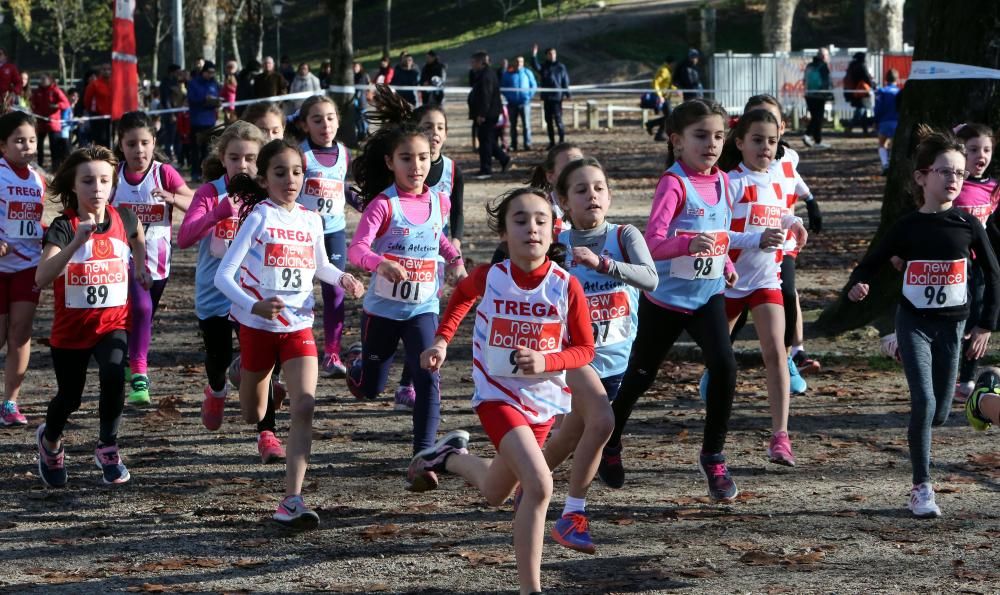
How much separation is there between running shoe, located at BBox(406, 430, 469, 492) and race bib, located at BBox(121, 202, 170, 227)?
12.9 ft

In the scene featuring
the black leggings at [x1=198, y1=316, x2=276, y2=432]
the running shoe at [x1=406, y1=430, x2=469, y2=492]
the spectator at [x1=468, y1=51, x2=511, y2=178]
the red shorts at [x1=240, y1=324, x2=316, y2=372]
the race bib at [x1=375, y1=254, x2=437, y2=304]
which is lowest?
the running shoe at [x1=406, y1=430, x2=469, y2=492]

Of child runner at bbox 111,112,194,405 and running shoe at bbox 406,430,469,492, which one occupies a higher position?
child runner at bbox 111,112,194,405

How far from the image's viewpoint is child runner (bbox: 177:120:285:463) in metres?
8.74

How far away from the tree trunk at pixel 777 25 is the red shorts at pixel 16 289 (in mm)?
35072

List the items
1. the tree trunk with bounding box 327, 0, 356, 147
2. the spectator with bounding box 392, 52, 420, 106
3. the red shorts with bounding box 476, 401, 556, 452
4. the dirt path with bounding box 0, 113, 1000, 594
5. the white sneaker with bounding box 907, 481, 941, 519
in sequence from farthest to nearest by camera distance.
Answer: the spectator with bounding box 392, 52, 420, 106, the tree trunk with bounding box 327, 0, 356, 147, the white sneaker with bounding box 907, 481, 941, 519, the dirt path with bounding box 0, 113, 1000, 594, the red shorts with bounding box 476, 401, 556, 452

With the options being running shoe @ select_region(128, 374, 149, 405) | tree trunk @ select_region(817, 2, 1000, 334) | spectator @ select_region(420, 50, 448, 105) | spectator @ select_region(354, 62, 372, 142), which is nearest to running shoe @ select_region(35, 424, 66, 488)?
running shoe @ select_region(128, 374, 149, 405)

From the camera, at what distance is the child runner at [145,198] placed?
9586mm

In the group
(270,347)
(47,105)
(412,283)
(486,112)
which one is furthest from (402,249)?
(47,105)

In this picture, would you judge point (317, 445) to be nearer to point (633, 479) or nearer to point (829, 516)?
point (633, 479)

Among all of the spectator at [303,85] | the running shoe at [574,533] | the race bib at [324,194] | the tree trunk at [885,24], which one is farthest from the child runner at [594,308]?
the tree trunk at [885,24]

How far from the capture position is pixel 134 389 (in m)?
9.87

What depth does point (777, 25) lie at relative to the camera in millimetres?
41719

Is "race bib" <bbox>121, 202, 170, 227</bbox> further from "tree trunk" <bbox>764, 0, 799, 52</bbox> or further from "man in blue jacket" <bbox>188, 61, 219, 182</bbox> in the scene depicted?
"tree trunk" <bbox>764, 0, 799, 52</bbox>

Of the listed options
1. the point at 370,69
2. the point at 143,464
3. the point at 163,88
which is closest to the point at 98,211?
the point at 143,464
